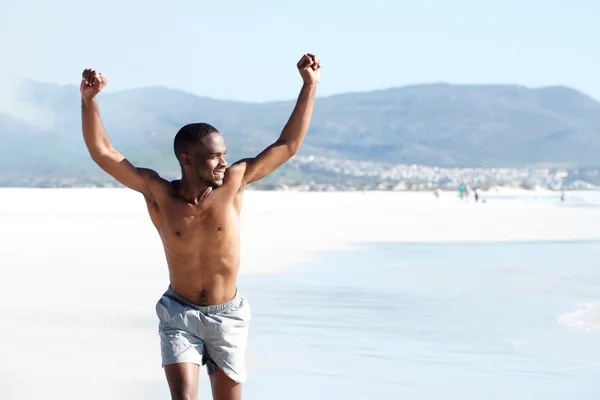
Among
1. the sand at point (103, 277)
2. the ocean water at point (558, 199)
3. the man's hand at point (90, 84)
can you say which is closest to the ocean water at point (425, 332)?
the sand at point (103, 277)

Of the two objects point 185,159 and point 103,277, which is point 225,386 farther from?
point 103,277

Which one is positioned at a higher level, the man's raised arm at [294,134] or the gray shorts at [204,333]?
the man's raised arm at [294,134]

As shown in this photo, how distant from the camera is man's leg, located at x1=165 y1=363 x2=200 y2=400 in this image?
4.72m

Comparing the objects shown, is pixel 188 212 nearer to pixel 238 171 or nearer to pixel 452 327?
pixel 238 171

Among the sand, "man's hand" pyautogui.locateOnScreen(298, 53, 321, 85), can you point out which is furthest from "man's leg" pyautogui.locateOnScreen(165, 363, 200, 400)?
the sand

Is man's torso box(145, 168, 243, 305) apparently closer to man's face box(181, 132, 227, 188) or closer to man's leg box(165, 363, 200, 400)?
man's face box(181, 132, 227, 188)

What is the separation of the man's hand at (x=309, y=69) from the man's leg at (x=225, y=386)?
1173mm

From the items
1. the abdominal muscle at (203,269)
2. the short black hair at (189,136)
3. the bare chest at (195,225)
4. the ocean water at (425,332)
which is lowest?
the ocean water at (425,332)

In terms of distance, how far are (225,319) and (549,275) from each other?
1227 centimetres

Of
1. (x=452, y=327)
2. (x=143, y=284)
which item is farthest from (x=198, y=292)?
(x=143, y=284)

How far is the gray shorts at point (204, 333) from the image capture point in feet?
15.9

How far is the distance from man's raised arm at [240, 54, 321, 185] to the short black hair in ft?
0.82

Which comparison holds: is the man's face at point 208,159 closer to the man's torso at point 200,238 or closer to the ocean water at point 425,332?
the man's torso at point 200,238

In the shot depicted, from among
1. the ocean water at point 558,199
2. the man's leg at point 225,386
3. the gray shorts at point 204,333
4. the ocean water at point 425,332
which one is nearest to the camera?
the gray shorts at point 204,333
